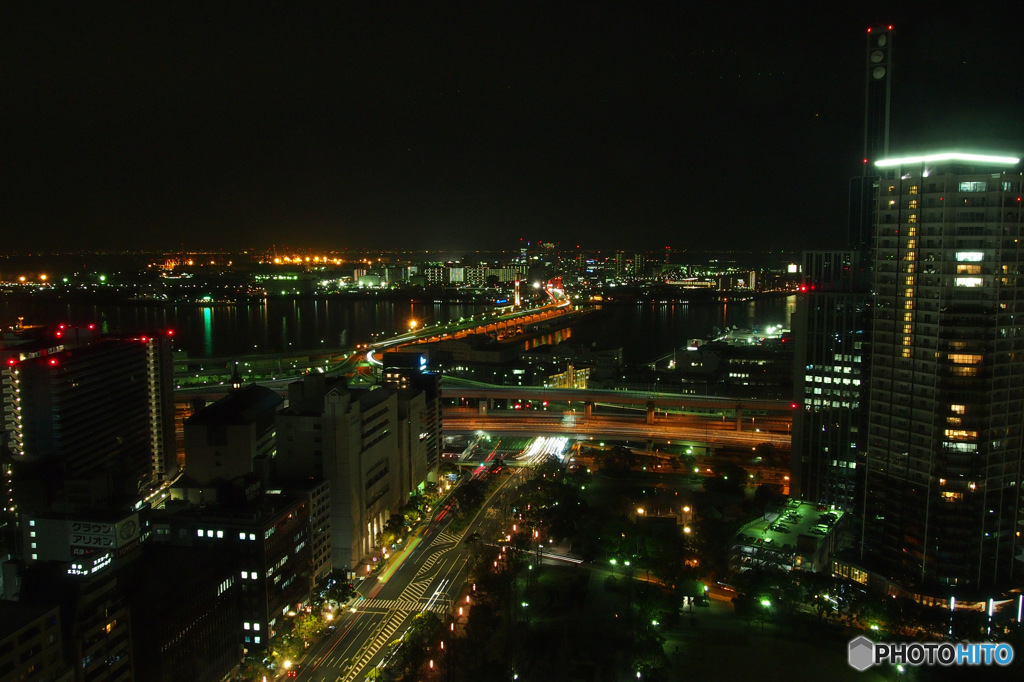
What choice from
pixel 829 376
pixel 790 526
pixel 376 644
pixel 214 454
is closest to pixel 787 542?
pixel 790 526

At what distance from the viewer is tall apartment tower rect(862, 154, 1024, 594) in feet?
15.6

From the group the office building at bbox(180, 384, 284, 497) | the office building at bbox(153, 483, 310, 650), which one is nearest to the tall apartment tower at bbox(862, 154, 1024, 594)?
the office building at bbox(153, 483, 310, 650)

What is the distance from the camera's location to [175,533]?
4.84 meters

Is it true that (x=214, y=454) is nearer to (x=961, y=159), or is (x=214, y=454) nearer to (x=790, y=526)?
(x=790, y=526)

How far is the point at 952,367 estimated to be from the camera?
484 cm

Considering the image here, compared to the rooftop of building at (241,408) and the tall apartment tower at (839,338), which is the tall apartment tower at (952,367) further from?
the rooftop of building at (241,408)

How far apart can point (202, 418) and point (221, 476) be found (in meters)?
0.50

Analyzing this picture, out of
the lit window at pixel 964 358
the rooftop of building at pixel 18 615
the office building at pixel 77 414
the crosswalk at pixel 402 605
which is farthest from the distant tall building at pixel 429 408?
the lit window at pixel 964 358

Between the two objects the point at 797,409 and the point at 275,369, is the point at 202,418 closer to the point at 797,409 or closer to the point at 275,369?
the point at 797,409
